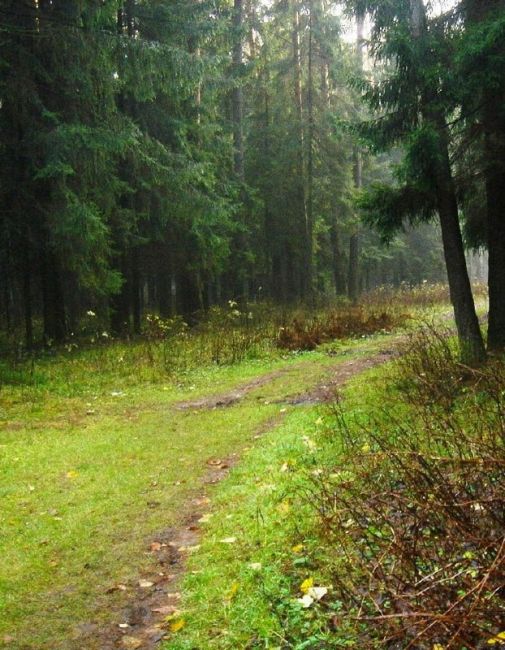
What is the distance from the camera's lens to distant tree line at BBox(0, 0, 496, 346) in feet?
29.2

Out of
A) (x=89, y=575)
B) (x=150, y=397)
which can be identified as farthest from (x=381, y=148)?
(x=89, y=575)

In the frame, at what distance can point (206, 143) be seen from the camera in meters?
24.1

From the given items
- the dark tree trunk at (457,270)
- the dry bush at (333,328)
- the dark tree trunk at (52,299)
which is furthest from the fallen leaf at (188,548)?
the dark tree trunk at (52,299)

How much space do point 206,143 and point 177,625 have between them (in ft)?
73.4

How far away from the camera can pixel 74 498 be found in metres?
6.68

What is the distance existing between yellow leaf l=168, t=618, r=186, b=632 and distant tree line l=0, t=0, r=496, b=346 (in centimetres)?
653

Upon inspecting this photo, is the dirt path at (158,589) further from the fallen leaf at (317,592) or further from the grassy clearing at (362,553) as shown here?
the fallen leaf at (317,592)

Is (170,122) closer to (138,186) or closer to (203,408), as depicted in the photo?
(138,186)

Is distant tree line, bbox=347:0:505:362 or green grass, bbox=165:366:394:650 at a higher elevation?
distant tree line, bbox=347:0:505:362

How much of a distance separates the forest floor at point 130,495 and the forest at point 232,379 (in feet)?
0.11

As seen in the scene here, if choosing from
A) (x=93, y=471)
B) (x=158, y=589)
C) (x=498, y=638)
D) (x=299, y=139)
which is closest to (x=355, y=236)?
(x=299, y=139)

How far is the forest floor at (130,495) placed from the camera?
13.9 feet

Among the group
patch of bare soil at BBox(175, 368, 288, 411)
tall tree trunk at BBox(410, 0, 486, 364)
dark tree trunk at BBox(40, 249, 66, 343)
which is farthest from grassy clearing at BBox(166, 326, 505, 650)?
dark tree trunk at BBox(40, 249, 66, 343)

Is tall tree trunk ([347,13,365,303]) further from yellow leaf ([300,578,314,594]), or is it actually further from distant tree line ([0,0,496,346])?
yellow leaf ([300,578,314,594])
